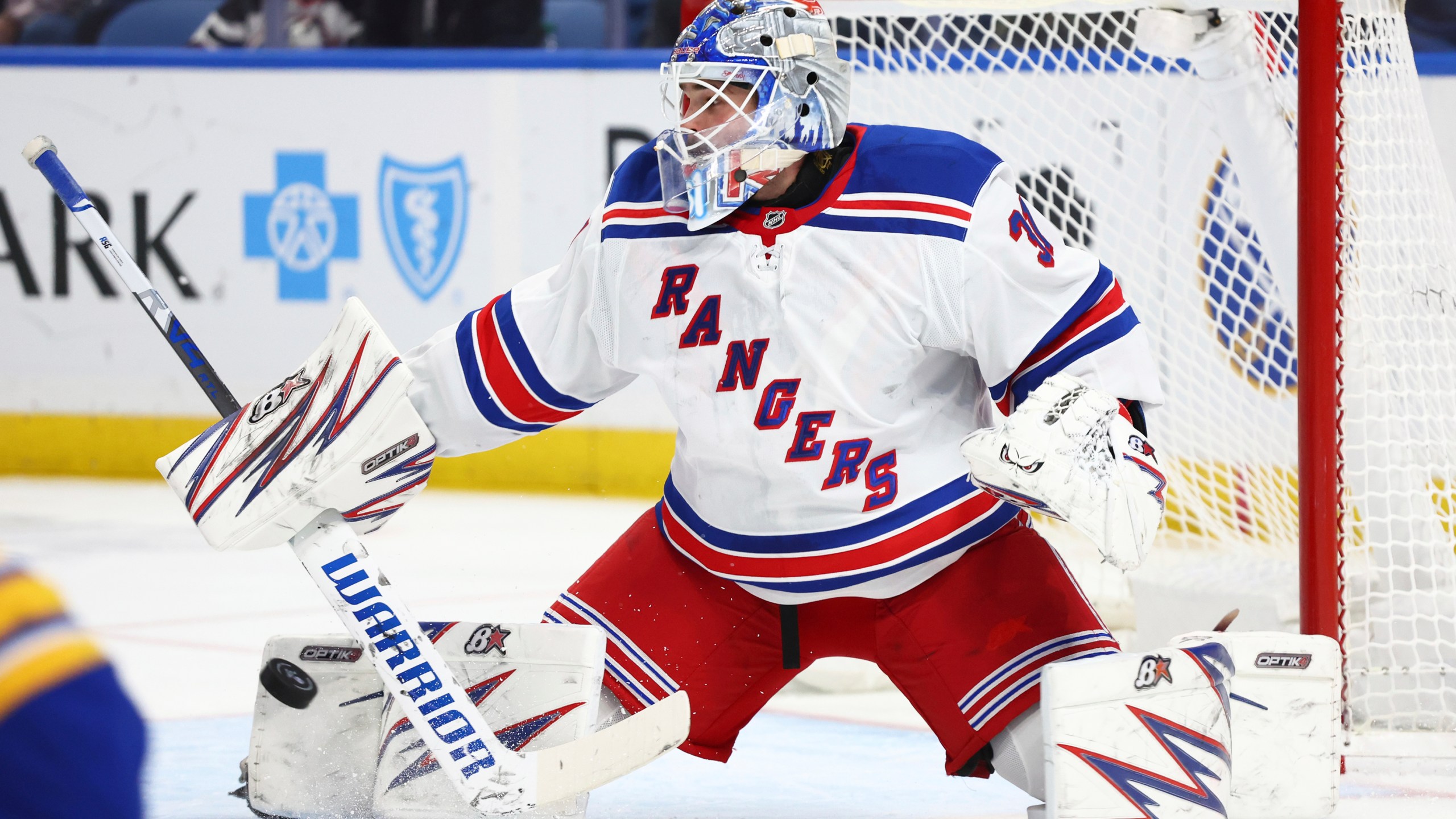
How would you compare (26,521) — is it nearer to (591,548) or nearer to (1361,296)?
(591,548)

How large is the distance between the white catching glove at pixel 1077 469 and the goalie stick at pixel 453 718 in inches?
18.2

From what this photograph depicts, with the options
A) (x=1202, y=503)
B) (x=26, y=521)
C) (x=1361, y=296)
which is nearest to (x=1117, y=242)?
(x=1202, y=503)

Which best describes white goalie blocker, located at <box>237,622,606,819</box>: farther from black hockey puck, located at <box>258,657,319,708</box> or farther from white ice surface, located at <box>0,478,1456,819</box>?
white ice surface, located at <box>0,478,1456,819</box>

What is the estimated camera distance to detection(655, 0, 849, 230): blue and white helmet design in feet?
5.78

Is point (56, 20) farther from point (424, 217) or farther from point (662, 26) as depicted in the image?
point (662, 26)

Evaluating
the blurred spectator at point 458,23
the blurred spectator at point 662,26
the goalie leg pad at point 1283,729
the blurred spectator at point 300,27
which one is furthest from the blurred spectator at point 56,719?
the blurred spectator at point 300,27

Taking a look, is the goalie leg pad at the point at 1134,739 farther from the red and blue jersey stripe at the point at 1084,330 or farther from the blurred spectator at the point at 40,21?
the blurred spectator at the point at 40,21

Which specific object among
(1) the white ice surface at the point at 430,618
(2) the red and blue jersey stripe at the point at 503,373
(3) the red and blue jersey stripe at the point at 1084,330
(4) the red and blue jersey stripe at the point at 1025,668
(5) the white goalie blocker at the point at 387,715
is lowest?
(1) the white ice surface at the point at 430,618

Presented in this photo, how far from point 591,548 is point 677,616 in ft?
7.52

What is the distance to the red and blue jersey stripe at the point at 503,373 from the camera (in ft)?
6.33

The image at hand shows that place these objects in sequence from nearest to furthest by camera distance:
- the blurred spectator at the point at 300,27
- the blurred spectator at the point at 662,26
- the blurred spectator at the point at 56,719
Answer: the blurred spectator at the point at 56,719, the blurred spectator at the point at 662,26, the blurred spectator at the point at 300,27

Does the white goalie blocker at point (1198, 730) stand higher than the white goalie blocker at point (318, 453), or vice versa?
the white goalie blocker at point (318, 453)

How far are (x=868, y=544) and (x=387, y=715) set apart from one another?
2.00 feet

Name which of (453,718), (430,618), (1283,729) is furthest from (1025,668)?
(430,618)
